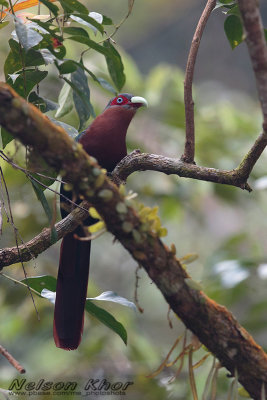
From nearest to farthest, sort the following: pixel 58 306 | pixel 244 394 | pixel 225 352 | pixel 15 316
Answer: pixel 225 352 → pixel 244 394 → pixel 58 306 → pixel 15 316

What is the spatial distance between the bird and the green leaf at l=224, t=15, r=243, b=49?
0.89m

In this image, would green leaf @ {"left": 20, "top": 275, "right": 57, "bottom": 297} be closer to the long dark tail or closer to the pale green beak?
the long dark tail

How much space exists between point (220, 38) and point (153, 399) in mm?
7106

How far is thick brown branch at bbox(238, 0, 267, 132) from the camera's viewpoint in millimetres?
1300

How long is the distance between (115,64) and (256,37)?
0.78 metres

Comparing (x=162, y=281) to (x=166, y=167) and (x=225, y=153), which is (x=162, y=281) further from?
(x=225, y=153)

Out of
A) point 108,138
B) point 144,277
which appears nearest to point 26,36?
point 108,138

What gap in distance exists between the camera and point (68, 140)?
1283 mm

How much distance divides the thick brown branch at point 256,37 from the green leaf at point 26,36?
598 millimetres

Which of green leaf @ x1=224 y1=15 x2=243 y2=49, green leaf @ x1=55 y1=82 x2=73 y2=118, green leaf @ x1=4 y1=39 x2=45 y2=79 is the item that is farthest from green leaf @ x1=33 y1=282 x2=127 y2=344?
green leaf @ x1=224 y1=15 x2=243 y2=49

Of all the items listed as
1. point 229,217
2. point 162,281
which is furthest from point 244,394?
point 229,217

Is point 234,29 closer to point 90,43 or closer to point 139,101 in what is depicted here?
point 90,43

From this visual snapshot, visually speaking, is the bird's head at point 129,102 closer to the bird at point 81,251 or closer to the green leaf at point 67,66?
the bird at point 81,251

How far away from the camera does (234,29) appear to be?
6.51 feet
